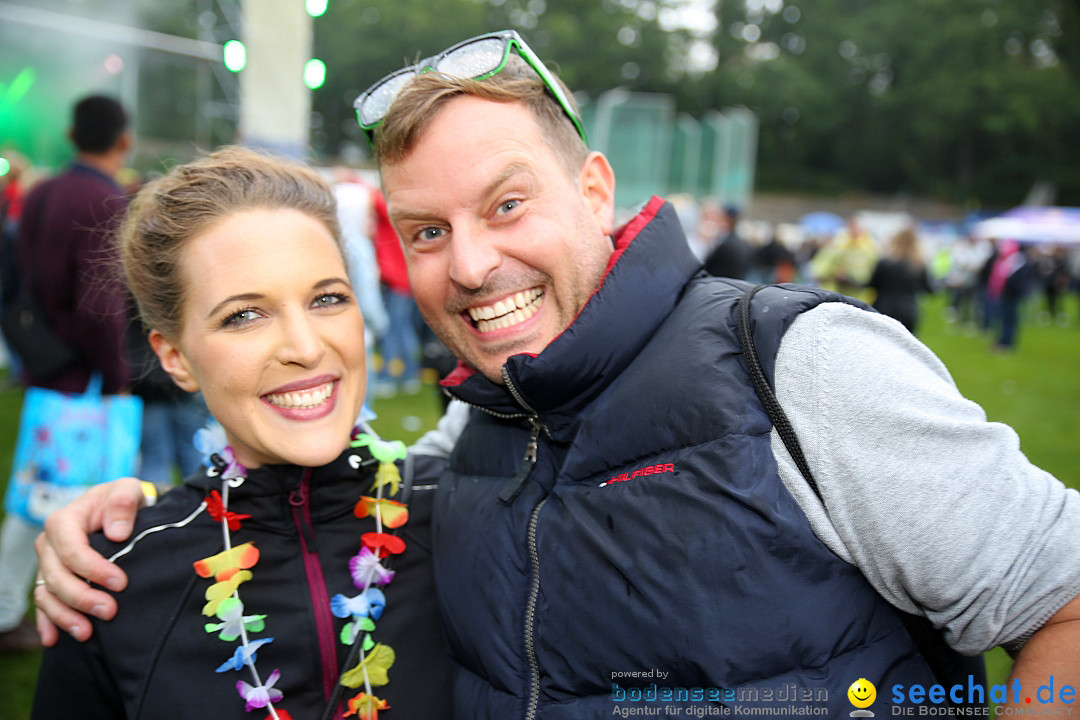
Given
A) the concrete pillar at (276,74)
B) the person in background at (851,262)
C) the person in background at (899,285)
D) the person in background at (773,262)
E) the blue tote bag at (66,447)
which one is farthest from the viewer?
the person in background at (773,262)

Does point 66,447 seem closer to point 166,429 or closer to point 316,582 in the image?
point 166,429

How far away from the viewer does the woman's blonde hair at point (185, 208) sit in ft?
6.09

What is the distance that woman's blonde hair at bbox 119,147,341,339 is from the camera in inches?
73.1

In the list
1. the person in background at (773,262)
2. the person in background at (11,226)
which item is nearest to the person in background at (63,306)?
the person in background at (11,226)

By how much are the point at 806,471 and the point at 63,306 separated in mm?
3749

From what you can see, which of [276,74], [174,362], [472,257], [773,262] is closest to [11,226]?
[276,74]

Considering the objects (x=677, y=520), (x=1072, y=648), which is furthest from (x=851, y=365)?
(x=1072, y=648)

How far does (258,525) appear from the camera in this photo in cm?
183

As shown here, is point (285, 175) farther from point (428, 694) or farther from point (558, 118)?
point (428, 694)

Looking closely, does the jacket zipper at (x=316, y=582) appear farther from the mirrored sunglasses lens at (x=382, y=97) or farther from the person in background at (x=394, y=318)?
the person in background at (x=394, y=318)

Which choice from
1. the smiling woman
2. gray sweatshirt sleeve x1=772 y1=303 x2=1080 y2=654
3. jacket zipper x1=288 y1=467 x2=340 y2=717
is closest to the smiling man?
gray sweatshirt sleeve x1=772 y1=303 x2=1080 y2=654

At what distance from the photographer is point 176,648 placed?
1.71 m

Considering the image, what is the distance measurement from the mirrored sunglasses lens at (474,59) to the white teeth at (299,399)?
803 millimetres

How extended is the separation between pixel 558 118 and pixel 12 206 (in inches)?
325
